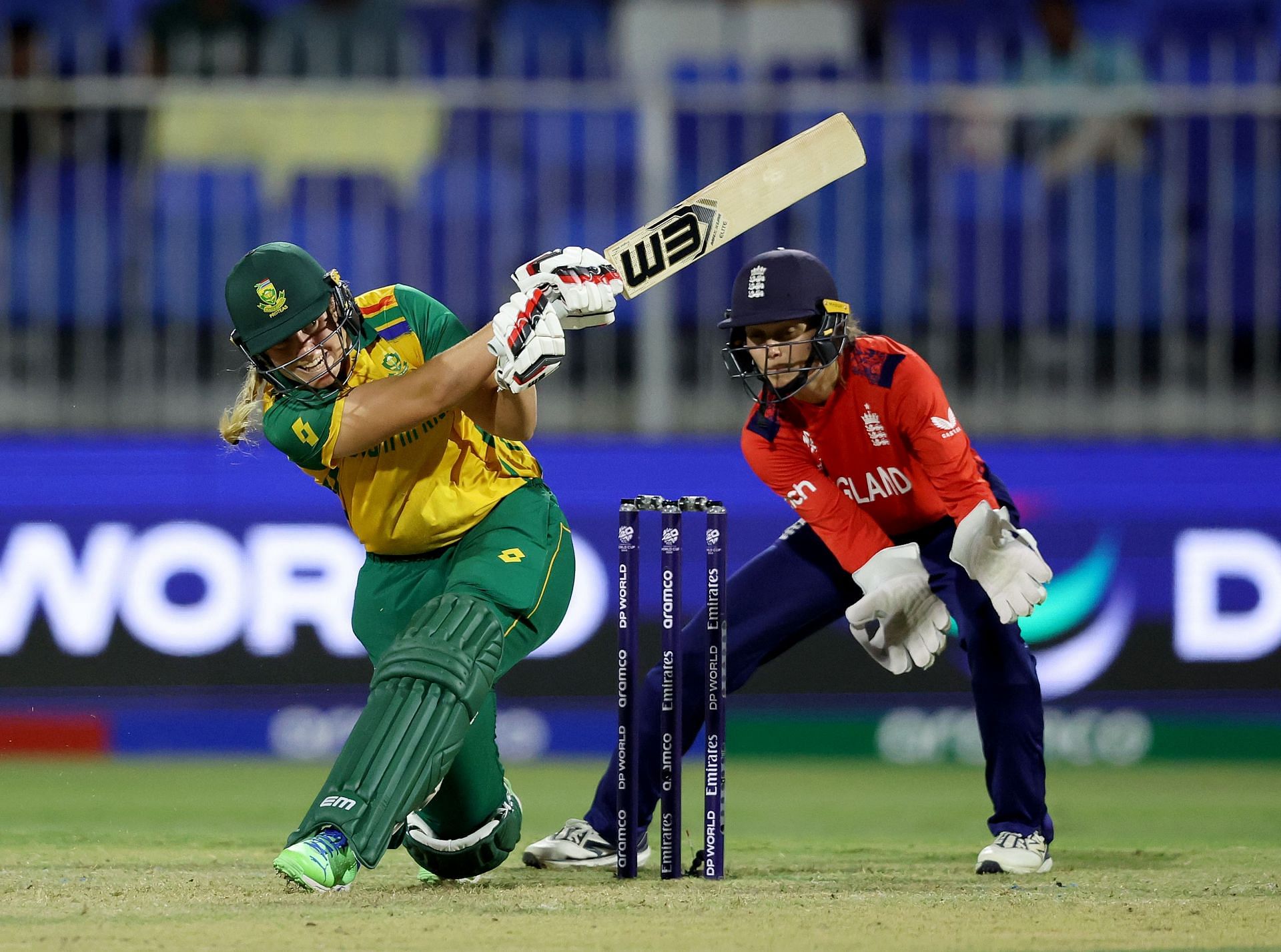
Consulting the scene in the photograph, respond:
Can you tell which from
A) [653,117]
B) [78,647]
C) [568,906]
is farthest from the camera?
[653,117]

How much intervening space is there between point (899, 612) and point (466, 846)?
1.38 meters

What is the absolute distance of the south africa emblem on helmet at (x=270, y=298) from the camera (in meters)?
4.28

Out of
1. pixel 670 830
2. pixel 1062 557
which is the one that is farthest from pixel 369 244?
pixel 670 830

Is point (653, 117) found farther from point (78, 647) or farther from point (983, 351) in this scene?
point (78, 647)

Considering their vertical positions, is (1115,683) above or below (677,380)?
below

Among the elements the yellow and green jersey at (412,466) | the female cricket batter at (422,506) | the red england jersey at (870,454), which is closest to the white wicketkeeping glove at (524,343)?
the female cricket batter at (422,506)

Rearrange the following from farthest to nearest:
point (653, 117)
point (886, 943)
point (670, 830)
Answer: point (653, 117), point (670, 830), point (886, 943)

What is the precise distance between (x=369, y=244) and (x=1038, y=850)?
15.6 ft

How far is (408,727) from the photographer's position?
13.6 ft

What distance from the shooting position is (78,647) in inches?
299

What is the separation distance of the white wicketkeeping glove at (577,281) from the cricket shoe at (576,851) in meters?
1.49

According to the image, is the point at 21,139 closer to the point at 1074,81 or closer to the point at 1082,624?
the point at 1074,81

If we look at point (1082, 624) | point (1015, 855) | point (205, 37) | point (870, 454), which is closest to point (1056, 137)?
point (1082, 624)

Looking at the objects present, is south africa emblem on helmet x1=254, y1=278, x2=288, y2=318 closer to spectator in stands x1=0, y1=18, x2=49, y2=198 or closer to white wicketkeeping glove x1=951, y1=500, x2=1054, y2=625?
white wicketkeeping glove x1=951, y1=500, x2=1054, y2=625
